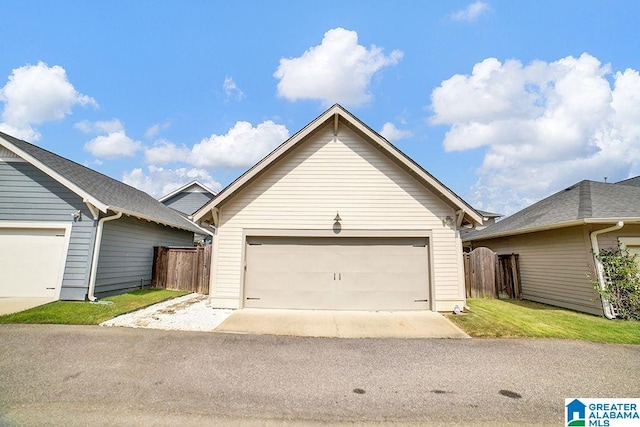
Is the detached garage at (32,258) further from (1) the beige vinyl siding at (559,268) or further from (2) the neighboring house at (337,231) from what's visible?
(1) the beige vinyl siding at (559,268)

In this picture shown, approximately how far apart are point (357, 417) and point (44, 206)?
1217 centimetres

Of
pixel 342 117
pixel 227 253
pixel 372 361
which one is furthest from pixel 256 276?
pixel 342 117

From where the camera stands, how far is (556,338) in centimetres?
677

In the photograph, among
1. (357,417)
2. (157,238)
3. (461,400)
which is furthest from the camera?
(157,238)

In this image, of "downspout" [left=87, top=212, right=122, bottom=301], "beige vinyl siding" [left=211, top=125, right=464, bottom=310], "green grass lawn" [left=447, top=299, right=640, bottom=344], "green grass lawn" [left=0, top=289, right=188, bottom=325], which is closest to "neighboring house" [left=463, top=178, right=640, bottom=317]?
"green grass lawn" [left=447, top=299, right=640, bottom=344]

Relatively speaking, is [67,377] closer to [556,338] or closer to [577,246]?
[556,338]

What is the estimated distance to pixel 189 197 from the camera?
87.4 ft

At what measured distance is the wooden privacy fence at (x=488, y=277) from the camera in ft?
40.9

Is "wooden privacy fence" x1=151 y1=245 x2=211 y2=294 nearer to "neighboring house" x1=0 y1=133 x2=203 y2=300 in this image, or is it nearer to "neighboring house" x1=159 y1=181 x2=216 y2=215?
"neighboring house" x1=0 y1=133 x2=203 y2=300

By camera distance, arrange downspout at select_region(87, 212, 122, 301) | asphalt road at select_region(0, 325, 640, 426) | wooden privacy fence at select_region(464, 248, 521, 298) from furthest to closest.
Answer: wooden privacy fence at select_region(464, 248, 521, 298), downspout at select_region(87, 212, 122, 301), asphalt road at select_region(0, 325, 640, 426)

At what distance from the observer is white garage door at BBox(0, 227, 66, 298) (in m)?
9.73

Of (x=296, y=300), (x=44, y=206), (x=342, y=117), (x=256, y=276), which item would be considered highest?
(x=342, y=117)

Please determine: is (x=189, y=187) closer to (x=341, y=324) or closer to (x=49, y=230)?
(x=49, y=230)

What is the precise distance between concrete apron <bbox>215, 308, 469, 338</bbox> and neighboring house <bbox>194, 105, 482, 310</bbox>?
0.47 meters
